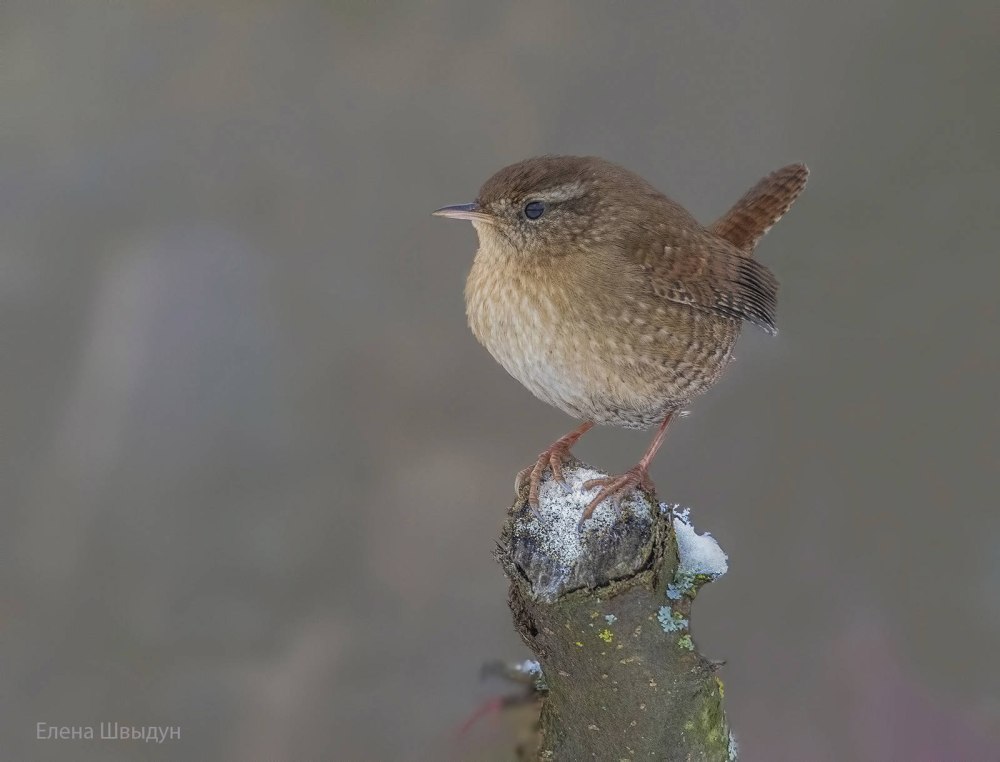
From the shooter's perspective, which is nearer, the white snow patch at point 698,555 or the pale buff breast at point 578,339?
the white snow patch at point 698,555

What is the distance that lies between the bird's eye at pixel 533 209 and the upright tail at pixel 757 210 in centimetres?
58

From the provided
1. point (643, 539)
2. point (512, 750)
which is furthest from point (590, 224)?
point (512, 750)

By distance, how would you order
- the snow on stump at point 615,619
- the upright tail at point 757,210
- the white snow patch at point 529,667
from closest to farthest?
the snow on stump at point 615,619 → the white snow patch at point 529,667 → the upright tail at point 757,210

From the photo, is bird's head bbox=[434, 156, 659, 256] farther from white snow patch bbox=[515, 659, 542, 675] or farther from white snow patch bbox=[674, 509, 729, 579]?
white snow patch bbox=[515, 659, 542, 675]

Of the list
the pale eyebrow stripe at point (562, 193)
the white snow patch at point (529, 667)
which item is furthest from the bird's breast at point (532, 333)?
the white snow patch at point (529, 667)

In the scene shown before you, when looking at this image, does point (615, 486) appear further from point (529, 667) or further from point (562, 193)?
point (529, 667)

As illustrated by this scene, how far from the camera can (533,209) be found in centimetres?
143

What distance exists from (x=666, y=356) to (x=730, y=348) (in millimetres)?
244

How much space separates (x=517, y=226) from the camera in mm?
1436

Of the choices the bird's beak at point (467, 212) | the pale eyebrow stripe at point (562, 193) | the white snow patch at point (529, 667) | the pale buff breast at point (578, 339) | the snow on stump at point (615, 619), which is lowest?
the white snow patch at point (529, 667)

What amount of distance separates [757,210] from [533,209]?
0.66 meters

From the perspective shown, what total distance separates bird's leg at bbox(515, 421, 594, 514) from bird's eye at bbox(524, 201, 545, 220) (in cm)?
39

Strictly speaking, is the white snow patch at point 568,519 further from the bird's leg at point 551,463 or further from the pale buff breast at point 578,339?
the pale buff breast at point 578,339

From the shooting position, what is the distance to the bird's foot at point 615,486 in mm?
1233
